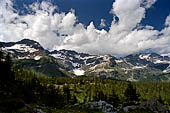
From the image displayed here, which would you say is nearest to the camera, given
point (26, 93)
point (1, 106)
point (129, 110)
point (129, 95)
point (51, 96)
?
point (1, 106)

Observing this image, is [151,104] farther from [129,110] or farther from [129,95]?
[129,95]

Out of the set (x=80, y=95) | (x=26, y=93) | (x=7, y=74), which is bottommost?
(x=80, y=95)

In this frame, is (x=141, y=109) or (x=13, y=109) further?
(x=141, y=109)

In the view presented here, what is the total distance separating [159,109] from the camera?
63.5m

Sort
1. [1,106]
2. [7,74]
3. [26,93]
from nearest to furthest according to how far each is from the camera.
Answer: [1,106] < [26,93] < [7,74]

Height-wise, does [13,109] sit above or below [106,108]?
above

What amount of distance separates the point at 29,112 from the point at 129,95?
77606mm

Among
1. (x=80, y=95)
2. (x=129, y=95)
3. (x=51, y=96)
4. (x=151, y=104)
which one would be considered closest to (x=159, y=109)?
(x=151, y=104)

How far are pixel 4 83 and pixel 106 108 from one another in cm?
4455

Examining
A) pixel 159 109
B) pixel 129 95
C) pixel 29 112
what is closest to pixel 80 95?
pixel 129 95

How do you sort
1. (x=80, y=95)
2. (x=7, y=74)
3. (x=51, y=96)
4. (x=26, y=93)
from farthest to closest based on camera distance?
1. (x=80, y=95)
2. (x=51, y=96)
3. (x=7, y=74)
4. (x=26, y=93)

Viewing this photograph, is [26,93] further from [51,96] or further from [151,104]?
[151,104]

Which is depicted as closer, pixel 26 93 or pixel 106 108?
pixel 106 108

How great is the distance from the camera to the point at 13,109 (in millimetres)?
30250
